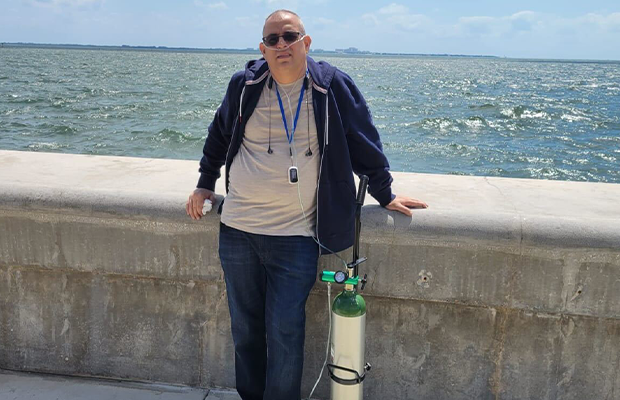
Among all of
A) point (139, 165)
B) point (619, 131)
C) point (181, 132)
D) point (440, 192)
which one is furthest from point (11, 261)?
point (619, 131)

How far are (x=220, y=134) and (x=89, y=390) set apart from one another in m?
1.63

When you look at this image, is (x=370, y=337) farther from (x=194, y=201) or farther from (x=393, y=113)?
(x=393, y=113)

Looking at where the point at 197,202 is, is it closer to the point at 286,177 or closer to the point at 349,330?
the point at 286,177

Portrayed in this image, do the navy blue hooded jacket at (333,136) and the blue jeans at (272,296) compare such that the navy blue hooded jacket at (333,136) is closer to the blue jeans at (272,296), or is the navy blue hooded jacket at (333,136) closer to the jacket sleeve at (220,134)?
the jacket sleeve at (220,134)

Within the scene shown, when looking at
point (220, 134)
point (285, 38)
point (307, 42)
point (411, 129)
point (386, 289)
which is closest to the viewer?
point (285, 38)

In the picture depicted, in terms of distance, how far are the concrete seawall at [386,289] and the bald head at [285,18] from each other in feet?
3.25

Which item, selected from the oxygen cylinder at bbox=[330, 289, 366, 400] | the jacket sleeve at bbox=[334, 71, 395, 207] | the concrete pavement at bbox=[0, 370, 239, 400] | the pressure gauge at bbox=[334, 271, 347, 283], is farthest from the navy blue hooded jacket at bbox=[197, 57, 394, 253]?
the concrete pavement at bbox=[0, 370, 239, 400]

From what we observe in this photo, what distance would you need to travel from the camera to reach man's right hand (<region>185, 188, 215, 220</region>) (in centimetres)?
339

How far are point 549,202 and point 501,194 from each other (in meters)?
0.28

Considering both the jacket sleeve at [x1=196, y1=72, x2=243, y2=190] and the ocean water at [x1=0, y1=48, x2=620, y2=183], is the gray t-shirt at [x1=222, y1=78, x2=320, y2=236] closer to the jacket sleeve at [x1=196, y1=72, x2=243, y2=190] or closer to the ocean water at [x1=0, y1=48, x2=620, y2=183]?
the jacket sleeve at [x1=196, y1=72, x2=243, y2=190]

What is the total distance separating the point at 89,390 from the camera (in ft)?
12.2

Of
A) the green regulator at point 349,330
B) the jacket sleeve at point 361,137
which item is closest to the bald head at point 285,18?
the jacket sleeve at point 361,137

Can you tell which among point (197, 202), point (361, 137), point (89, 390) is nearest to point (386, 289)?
point (361, 137)

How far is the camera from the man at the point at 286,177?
2957mm
